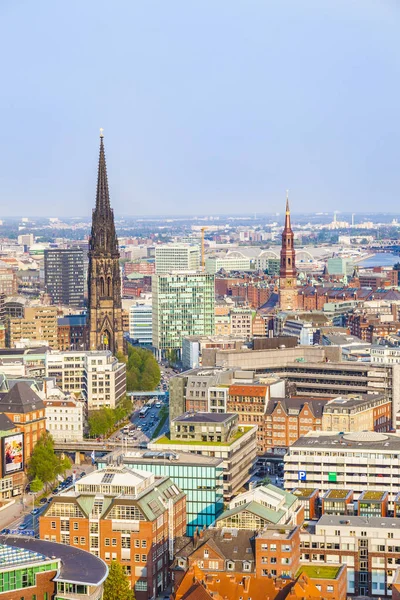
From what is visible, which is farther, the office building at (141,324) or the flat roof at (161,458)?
the office building at (141,324)

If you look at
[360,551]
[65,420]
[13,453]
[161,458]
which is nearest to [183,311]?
[65,420]

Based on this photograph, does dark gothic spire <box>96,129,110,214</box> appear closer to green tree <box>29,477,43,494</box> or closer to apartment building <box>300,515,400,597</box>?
green tree <box>29,477,43,494</box>

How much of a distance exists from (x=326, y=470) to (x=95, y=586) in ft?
95.4

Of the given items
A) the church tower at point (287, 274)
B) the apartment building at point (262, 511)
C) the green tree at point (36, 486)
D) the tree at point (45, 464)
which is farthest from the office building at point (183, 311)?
the apartment building at point (262, 511)

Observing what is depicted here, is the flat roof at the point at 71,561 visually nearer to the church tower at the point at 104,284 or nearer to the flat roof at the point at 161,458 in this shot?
the flat roof at the point at 161,458

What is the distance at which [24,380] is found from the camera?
108875 mm

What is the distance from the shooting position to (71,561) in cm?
Result: 5656

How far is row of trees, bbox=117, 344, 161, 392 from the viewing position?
131750mm

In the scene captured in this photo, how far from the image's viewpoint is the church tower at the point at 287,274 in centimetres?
19238

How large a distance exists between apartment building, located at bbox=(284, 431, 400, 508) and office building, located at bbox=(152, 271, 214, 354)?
3118 inches

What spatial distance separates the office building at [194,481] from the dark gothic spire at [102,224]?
64.6 m

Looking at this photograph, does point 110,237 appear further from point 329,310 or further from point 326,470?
point 326,470

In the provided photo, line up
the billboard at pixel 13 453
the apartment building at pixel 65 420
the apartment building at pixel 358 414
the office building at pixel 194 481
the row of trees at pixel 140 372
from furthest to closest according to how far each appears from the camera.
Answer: the row of trees at pixel 140 372
the apartment building at pixel 65 420
the apartment building at pixel 358 414
the billboard at pixel 13 453
the office building at pixel 194 481

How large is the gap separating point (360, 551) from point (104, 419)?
152ft
